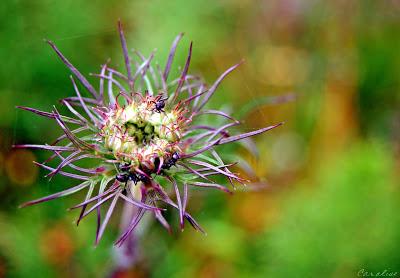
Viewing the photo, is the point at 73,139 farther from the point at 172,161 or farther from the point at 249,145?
the point at 249,145

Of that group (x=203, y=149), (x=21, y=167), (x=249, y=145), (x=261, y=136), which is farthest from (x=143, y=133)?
(x=261, y=136)

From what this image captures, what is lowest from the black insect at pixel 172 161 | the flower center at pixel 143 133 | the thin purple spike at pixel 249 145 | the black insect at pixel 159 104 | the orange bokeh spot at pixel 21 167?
the orange bokeh spot at pixel 21 167

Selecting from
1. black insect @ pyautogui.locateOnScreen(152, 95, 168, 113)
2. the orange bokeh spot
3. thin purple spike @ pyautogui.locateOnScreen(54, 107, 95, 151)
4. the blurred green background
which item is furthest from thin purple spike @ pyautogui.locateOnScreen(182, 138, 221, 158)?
the orange bokeh spot

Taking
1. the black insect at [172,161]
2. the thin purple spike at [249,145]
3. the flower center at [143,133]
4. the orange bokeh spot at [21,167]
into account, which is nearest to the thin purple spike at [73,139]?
the flower center at [143,133]

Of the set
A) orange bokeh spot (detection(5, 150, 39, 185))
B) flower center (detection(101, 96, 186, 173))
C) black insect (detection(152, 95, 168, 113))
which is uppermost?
black insect (detection(152, 95, 168, 113))

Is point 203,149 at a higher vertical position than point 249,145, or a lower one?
higher

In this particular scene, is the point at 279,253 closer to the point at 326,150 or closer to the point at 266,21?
the point at 326,150

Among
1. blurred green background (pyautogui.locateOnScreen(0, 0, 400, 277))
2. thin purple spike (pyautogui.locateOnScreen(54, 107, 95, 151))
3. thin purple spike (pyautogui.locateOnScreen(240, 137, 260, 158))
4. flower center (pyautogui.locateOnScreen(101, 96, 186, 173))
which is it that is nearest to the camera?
thin purple spike (pyautogui.locateOnScreen(54, 107, 95, 151))

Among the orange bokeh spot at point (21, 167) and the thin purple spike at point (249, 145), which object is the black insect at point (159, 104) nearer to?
the thin purple spike at point (249, 145)

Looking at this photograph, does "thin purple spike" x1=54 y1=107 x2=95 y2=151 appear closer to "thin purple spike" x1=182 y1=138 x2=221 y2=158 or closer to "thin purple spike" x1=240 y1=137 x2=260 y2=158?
"thin purple spike" x1=182 y1=138 x2=221 y2=158
